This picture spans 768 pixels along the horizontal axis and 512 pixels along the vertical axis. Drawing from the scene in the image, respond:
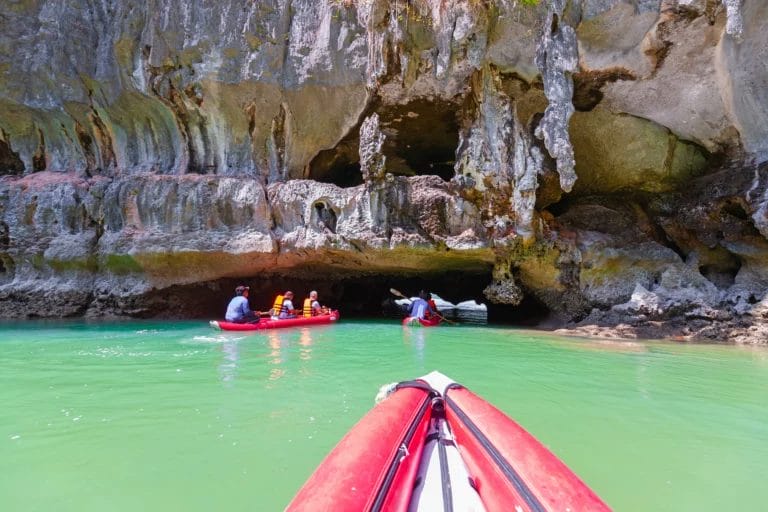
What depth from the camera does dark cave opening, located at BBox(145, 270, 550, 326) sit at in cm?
1303

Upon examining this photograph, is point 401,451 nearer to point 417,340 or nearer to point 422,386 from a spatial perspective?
point 422,386

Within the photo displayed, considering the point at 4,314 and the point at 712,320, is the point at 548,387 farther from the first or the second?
the point at 4,314

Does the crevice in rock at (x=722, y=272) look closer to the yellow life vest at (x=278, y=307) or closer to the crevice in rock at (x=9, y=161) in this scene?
the yellow life vest at (x=278, y=307)

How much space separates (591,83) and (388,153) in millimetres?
5419

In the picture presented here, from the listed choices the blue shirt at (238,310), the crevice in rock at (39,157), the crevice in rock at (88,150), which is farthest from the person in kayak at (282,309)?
the crevice in rock at (39,157)

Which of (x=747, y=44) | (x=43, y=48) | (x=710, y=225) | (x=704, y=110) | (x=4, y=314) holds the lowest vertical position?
(x=4, y=314)

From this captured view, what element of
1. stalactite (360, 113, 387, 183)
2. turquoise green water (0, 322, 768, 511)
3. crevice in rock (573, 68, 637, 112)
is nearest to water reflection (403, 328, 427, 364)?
turquoise green water (0, 322, 768, 511)

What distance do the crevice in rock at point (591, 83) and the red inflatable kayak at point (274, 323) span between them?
25.8 ft

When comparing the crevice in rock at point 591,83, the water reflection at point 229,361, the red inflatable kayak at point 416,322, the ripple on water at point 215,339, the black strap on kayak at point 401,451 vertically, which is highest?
the crevice in rock at point 591,83

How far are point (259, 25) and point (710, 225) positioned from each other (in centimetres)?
1157

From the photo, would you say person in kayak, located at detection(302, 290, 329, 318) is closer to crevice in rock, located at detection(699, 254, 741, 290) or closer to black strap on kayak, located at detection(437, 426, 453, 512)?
black strap on kayak, located at detection(437, 426, 453, 512)

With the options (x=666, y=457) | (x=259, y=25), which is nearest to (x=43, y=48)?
(x=259, y=25)

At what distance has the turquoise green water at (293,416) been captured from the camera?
2396mm

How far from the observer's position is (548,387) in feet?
15.0
